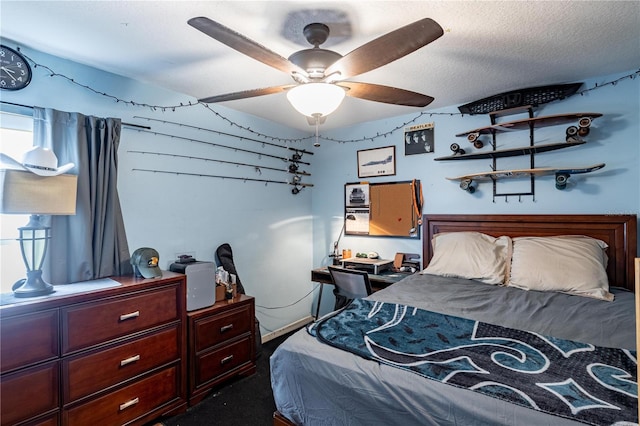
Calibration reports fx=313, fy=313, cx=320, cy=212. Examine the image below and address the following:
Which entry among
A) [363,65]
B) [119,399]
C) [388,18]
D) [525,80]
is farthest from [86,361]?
[525,80]

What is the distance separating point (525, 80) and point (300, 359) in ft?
8.54

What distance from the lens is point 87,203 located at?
6.66 feet

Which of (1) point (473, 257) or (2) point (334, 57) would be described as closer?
(2) point (334, 57)

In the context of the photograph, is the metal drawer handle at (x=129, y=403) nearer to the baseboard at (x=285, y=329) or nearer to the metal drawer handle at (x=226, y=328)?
the metal drawer handle at (x=226, y=328)

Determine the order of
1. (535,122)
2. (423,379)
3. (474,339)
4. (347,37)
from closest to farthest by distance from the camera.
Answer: (423,379), (474,339), (347,37), (535,122)

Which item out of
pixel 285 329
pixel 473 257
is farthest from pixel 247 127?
pixel 473 257

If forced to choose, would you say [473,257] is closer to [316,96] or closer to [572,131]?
[572,131]

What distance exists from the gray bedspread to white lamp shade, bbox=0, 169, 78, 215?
145 centimetres

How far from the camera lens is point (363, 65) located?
4.96ft

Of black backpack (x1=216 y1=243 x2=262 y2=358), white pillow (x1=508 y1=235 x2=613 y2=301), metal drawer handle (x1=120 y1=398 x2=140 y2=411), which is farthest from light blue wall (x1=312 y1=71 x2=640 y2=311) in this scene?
metal drawer handle (x1=120 y1=398 x2=140 y2=411)

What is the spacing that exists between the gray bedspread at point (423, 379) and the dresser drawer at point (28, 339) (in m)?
1.18

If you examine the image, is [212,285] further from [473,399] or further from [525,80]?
[525,80]

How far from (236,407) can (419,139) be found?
2.87 m

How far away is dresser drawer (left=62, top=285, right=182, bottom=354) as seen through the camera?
1.70 m
